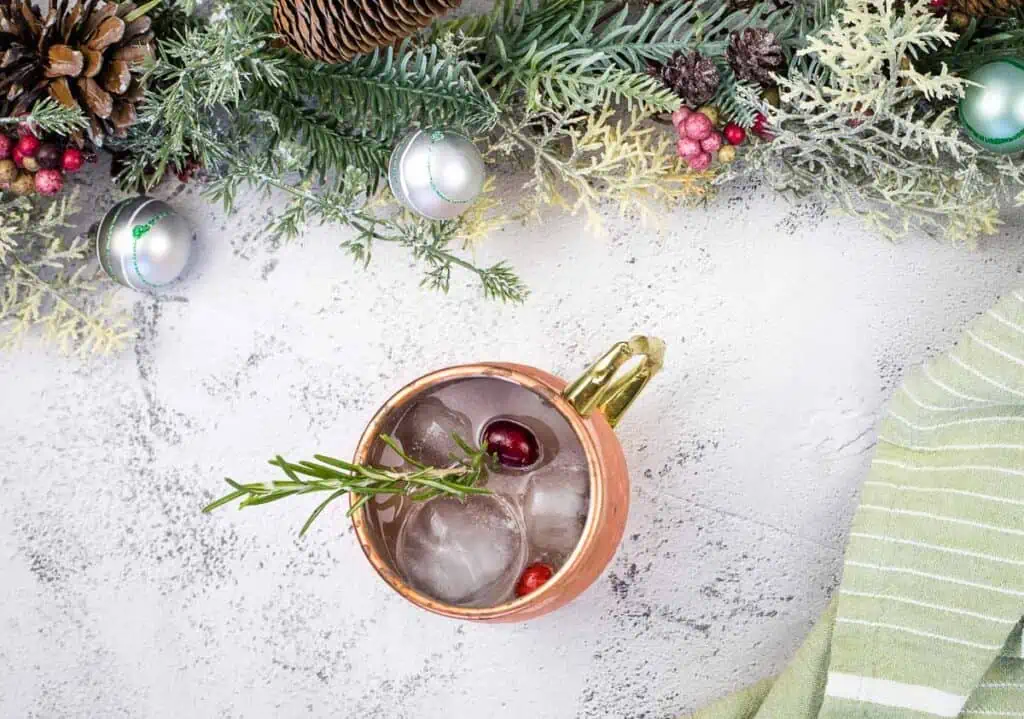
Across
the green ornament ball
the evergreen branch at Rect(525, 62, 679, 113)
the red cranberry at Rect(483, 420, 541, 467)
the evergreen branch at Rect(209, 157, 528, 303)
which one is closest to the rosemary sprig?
the red cranberry at Rect(483, 420, 541, 467)

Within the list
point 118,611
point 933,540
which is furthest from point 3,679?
point 933,540

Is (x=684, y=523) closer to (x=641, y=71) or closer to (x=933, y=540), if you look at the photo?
(x=933, y=540)

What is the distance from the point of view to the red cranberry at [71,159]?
80 cm

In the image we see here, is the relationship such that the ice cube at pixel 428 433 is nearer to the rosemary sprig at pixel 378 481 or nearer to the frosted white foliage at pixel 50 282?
the rosemary sprig at pixel 378 481

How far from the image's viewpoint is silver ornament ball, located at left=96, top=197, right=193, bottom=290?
33.0 inches

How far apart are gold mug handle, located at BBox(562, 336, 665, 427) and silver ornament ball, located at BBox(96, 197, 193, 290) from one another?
35 centimetres

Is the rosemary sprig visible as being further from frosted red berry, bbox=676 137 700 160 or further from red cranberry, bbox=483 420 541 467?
frosted red berry, bbox=676 137 700 160

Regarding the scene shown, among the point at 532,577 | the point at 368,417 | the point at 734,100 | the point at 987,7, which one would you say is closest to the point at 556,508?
the point at 532,577

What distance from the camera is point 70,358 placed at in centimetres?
94

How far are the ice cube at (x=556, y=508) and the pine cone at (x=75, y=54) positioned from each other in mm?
410

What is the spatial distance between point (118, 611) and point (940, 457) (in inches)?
27.3

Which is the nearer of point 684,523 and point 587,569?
point 587,569

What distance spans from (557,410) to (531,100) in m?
0.23

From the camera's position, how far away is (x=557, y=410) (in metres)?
0.75
